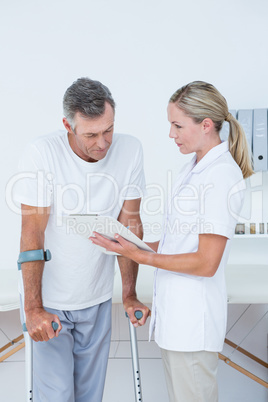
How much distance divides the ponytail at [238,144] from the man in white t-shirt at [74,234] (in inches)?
13.5

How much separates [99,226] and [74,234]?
0.20 meters

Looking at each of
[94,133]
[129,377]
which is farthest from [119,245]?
[129,377]

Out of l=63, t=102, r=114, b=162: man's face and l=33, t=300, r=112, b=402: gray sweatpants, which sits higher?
l=63, t=102, r=114, b=162: man's face

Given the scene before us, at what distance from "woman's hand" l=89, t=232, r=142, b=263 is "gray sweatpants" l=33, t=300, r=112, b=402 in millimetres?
271

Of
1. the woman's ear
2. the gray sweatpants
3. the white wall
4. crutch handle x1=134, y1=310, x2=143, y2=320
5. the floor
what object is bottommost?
the floor

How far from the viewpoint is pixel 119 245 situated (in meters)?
1.50

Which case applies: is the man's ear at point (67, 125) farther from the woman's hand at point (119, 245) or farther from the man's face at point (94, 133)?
the woman's hand at point (119, 245)

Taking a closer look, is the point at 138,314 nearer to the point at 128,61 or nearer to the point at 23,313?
the point at 23,313

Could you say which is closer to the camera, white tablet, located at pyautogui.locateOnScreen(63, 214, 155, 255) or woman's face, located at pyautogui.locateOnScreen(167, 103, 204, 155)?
white tablet, located at pyautogui.locateOnScreen(63, 214, 155, 255)

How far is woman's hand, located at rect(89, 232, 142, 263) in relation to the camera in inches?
58.5

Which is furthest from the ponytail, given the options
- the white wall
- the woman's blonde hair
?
the white wall

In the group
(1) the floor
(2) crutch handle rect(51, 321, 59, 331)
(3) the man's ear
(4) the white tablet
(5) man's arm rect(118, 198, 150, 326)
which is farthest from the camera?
(1) the floor

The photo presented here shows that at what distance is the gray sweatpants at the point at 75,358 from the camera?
1603 mm

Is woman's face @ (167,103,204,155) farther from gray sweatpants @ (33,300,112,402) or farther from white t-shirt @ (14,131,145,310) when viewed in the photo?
gray sweatpants @ (33,300,112,402)
